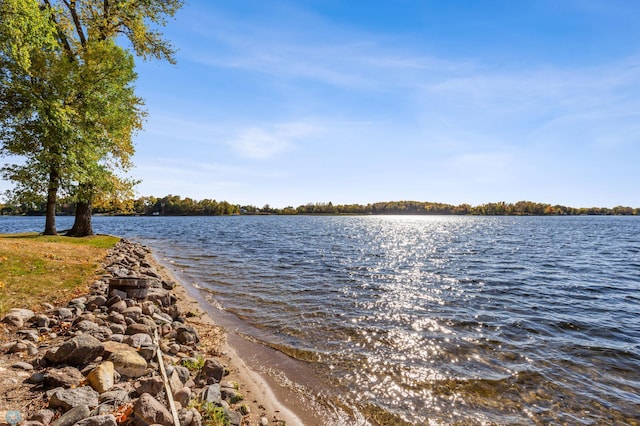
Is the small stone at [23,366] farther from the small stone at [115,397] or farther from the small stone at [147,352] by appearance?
the small stone at [115,397]

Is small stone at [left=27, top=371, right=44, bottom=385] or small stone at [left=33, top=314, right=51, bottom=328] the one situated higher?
small stone at [left=33, top=314, right=51, bottom=328]

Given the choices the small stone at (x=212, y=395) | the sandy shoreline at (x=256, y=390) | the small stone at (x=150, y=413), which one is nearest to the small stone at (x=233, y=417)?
the small stone at (x=212, y=395)

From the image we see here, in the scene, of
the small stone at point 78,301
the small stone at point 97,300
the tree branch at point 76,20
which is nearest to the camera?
the small stone at point 78,301

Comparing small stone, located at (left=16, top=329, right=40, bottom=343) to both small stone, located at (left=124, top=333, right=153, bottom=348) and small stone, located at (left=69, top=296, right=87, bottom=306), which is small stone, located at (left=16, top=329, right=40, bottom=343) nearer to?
small stone, located at (left=124, top=333, right=153, bottom=348)

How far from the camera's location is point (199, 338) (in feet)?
35.4

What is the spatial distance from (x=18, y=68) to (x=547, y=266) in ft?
137

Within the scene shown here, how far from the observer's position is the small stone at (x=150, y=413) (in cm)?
516

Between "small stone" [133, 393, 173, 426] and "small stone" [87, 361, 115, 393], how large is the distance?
116 cm

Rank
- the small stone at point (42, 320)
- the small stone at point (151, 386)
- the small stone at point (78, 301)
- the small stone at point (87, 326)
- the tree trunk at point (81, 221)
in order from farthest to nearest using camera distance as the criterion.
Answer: the tree trunk at point (81, 221)
the small stone at point (78, 301)
the small stone at point (42, 320)
the small stone at point (87, 326)
the small stone at point (151, 386)

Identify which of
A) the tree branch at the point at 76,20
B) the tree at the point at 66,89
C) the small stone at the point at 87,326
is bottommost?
the small stone at the point at 87,326

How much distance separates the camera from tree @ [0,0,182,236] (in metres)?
18.0

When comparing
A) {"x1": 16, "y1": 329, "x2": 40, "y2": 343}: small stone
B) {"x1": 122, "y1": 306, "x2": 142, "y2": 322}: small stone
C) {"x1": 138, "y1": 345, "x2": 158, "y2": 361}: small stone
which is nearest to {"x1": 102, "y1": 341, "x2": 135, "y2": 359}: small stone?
{"x1": 138, "y1": 345, "x2": 158, "y2": 361}: small stone

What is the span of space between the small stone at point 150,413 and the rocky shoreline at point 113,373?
0.01 meters

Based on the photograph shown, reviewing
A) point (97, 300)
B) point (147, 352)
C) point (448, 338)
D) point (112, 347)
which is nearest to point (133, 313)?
point (97, 300)
